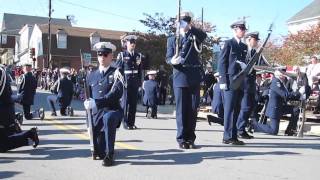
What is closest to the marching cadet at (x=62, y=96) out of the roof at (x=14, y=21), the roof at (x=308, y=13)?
the roof at (x=308, y=13)

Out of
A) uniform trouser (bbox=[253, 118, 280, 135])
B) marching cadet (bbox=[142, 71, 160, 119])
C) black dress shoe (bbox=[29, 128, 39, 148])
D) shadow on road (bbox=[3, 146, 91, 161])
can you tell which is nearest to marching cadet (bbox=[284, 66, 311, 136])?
uniform trouser (bbox=[253, 118, 280, 135])

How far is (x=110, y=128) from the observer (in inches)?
298

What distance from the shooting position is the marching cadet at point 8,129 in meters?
8.41

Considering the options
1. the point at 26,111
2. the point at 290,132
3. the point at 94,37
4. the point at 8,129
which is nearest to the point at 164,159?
Result: the point at 8,129

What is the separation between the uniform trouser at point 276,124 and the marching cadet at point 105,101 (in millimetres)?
5021

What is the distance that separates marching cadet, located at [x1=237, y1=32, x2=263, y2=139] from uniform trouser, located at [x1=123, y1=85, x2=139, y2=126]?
2562mm

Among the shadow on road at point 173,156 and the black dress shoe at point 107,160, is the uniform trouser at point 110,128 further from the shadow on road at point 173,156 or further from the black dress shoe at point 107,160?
the shadow on road at point 173,156

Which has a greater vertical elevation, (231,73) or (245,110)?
(231,73)

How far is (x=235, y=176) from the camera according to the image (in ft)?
22.4

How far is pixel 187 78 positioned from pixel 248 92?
8.33ft

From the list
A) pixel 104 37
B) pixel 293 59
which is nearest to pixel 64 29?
pixel 104 37

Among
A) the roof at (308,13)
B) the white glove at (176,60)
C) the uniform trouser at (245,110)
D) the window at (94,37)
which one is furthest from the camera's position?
the window at (94,37)

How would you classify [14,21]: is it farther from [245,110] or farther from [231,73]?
[231,73]

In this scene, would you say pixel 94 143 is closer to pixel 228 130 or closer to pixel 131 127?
pixel 228 130
